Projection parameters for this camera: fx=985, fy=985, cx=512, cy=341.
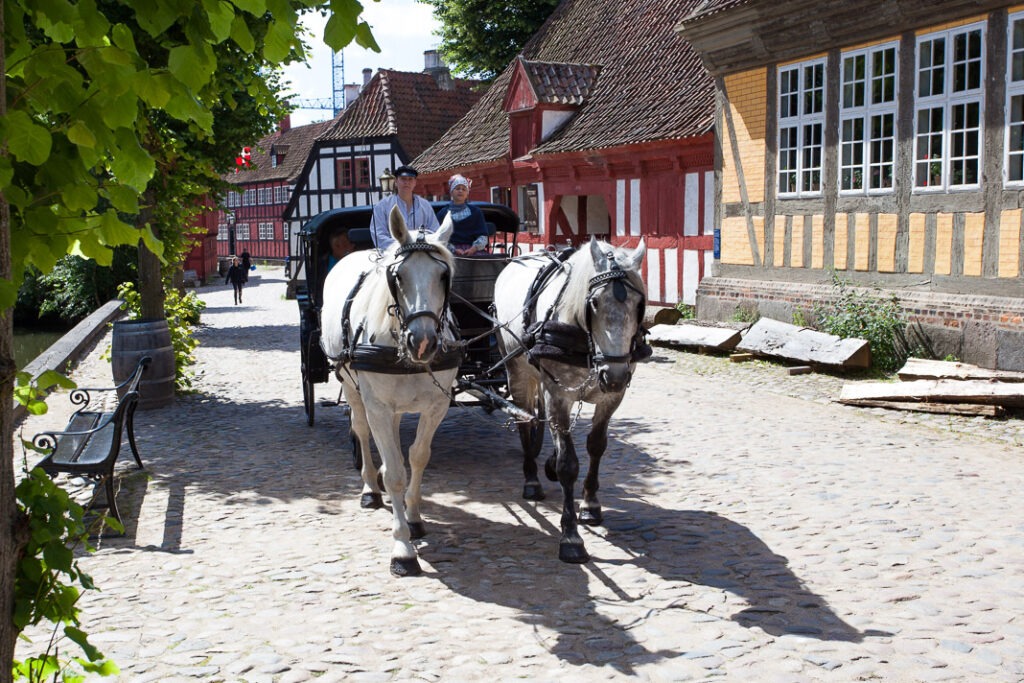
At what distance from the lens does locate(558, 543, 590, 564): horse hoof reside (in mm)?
5629

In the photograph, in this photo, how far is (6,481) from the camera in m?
2.55

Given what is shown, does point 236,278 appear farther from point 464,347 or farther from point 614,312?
point 614,312

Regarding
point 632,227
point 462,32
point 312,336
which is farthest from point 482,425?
point 462,32

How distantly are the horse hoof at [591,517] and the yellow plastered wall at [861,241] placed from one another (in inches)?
347

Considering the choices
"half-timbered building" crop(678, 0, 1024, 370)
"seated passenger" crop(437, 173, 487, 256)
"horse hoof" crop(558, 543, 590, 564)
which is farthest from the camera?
"half-timbered building" crop(678, 0, 1024, 370)

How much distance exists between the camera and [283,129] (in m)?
67.8

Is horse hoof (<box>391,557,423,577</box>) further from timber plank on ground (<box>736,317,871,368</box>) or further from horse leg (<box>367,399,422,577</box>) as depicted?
timber plank on ground (<box>736,317,871,368</box>)

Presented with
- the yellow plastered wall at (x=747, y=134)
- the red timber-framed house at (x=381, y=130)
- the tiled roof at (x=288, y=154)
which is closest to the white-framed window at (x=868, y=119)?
the yellow plastered wall at (x=747, y=134)

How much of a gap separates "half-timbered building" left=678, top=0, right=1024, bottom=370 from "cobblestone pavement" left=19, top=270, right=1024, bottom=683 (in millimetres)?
3051

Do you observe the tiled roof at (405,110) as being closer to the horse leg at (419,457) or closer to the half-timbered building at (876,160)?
the half-timbered building at (876,160)

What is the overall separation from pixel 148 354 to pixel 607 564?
695 centimetres

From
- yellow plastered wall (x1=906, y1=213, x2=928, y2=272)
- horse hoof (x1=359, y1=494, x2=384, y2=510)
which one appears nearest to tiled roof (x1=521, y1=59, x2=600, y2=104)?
yellow plastered wall (x1=906, y1=213, x2=928, y2=272)

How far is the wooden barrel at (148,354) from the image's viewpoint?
419 inches

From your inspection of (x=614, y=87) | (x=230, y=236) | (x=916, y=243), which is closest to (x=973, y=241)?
(x=916, y=243)
